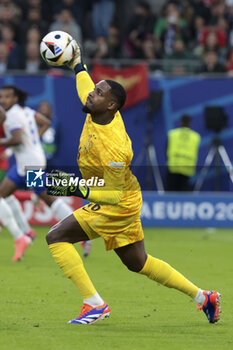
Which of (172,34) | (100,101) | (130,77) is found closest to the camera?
(100,101)

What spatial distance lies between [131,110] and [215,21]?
119 inches

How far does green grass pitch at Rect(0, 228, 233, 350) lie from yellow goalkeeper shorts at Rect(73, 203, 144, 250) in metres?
0.73

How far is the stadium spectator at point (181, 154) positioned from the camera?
17750 mm

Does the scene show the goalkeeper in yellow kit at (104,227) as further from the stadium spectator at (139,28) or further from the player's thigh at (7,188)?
the stadium spectator at (139,28)

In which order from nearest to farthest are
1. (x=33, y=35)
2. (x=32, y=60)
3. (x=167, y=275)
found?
(x=167, y=275) → (x=33, y=35) → (x=32, y=60)

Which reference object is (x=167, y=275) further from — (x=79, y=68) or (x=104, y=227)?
(x=79, y=68)

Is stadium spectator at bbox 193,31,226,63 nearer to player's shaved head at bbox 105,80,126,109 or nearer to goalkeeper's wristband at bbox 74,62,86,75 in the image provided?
goalkeeper's wristband at bbox 74,62,86,75

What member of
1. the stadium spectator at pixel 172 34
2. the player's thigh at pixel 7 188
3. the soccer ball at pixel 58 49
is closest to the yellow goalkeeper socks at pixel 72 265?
the soccer ball at pixel 58 49

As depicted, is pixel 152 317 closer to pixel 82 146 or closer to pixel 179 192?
pixel 82 146

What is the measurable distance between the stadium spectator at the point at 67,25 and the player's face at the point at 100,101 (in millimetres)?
11645

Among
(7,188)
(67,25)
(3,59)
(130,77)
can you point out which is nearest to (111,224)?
(7,188)

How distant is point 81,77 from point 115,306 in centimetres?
223

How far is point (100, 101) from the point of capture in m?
7.00

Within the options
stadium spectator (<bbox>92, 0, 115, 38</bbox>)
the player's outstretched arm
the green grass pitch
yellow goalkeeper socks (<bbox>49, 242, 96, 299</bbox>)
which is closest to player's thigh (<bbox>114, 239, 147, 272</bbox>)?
yellow goalkeeper socks (<bbox>49, 242, 96, 299</bbox>)
